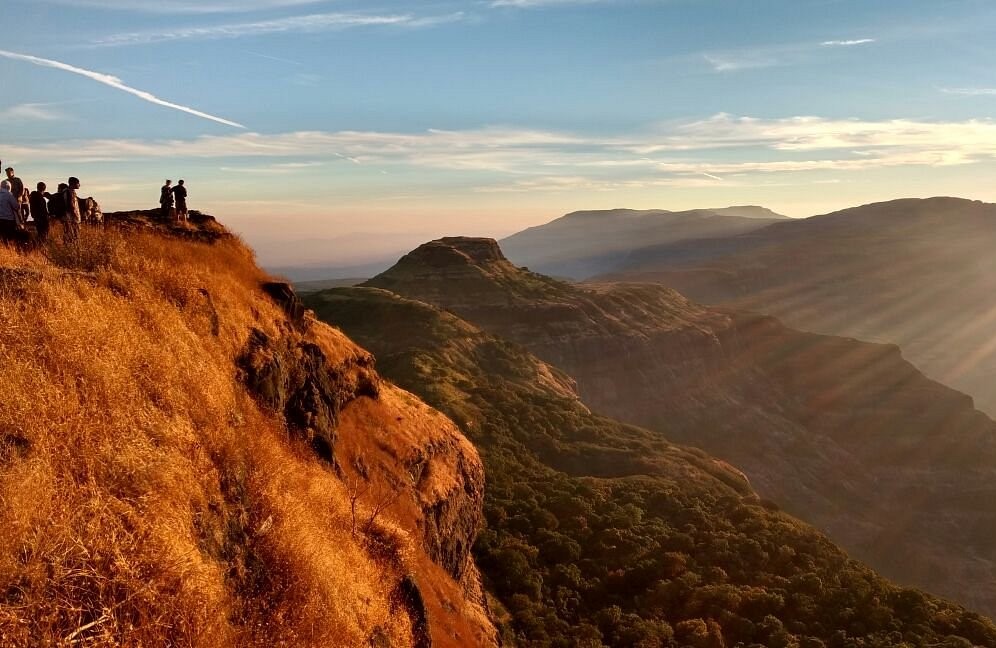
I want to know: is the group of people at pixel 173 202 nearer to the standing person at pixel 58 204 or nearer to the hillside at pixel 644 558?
the standing person at pixel 58 204

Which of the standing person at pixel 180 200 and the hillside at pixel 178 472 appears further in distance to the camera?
the standing person at pixel 180 200

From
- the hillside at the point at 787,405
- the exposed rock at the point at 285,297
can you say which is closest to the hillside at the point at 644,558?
the exposed rock at the point at 285,297

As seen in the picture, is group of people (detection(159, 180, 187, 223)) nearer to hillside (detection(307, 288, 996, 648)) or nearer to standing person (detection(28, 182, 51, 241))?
standing person (detection(28, 182, 51, 241))

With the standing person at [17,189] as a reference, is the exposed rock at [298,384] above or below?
below

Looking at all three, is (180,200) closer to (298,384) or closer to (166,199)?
(166,199)

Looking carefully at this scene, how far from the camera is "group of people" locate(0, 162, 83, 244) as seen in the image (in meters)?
15.4

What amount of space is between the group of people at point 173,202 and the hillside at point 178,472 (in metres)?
1.00

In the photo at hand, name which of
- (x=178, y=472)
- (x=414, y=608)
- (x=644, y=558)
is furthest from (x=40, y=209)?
(x=644, y=558)

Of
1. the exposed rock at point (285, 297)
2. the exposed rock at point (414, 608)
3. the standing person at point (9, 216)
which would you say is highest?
the standing person at point (9, 216)

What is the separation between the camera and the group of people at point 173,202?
63.9 ft

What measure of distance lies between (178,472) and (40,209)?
12839 mm

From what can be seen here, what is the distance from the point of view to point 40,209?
16.7 meters

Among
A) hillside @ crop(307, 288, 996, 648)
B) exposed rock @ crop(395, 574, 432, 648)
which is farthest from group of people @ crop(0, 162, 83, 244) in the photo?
hillside @ crop(307, 288, 996, 648)

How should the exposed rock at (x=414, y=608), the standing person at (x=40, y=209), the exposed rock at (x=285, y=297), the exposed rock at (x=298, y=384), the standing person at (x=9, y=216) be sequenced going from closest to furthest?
the exposed rock at (x=414, y=608) → the exposed rock at (x=298, y=384) → the standing person at (x=9, y=216) → the standing person at (x=40, y=209) → the exposed rock at (x=285, y=297)
